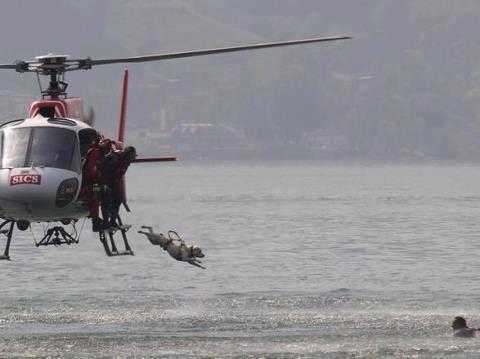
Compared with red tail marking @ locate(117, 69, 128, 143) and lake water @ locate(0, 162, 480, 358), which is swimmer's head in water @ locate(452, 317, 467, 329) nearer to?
lake water @ locate(0, 162, 480, 358)

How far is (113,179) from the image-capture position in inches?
1631

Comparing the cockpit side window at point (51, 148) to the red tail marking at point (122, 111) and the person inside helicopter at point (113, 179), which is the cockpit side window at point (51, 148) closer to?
the person inside helicopter at point (113, 179)

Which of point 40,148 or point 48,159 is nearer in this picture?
point 48,159

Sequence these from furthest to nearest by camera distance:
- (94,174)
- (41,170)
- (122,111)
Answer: (122,111), (94,174), (41,170)

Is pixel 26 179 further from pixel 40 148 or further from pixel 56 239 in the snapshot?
pixel 56 239

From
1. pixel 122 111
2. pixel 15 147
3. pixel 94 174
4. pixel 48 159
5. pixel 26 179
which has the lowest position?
pixel 26 179

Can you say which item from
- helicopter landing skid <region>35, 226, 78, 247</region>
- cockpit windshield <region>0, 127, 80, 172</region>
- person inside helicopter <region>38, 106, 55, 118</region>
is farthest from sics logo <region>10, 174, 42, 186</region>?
person inside helicopter <region>38, 106, 55, 118</region>

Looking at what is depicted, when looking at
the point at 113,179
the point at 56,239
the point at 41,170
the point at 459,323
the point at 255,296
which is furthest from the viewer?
the point at 255,296

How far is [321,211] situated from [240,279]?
111 meters

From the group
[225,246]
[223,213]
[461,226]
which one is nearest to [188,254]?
[225,246]

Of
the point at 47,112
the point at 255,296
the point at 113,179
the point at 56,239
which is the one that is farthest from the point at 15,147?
the point at 255,296

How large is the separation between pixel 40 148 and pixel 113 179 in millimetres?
2570

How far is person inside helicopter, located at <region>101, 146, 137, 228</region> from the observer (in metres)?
41.0

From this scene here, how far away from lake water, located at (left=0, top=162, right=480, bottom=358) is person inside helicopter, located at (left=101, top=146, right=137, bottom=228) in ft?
17.5
